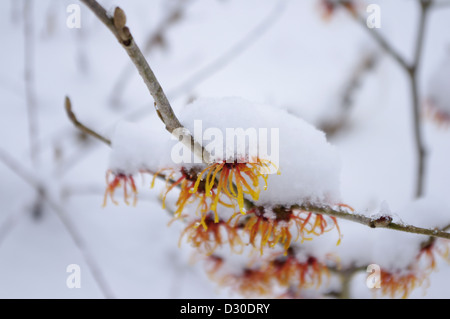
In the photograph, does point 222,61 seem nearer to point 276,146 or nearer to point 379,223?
point 276,146

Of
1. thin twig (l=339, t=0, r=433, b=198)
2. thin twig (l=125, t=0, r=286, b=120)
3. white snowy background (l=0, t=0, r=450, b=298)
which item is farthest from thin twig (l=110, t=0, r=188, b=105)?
thin twig (l=339, t=0, r=433, b=198)

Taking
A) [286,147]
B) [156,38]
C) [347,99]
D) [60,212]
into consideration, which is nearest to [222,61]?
[156,38]

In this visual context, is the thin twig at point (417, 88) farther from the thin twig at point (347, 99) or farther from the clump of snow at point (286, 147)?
the thin twig at point (347, 99)

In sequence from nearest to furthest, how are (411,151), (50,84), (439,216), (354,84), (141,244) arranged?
(439,216), (141,244), (50,84), (411,151), (354,84)

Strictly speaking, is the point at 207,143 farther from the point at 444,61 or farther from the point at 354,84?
the point at 354,84

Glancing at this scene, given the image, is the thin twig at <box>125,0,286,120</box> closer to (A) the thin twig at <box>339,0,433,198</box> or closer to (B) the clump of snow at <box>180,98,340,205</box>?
(A) the thin twig at <box>339,0,433,198</box>
